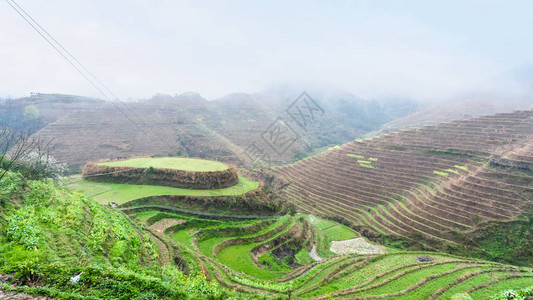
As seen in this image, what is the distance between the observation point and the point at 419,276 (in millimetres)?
12703

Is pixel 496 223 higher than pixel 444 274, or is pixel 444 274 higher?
pixel 444 274

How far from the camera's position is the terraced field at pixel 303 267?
450 inches

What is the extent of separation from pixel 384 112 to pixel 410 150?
445 ft

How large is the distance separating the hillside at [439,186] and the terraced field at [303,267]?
6.41 m

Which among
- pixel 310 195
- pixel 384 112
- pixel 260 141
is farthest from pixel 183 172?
pixel 384 112

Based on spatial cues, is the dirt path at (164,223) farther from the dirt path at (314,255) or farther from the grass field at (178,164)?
the dirt path at (314,255)

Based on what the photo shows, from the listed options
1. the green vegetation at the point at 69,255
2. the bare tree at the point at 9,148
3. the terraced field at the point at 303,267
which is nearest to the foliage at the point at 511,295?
the terraced field at the point at 303,267

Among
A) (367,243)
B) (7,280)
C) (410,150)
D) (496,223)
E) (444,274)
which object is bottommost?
(367,243)

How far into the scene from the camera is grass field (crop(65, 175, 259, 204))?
67.5 feet

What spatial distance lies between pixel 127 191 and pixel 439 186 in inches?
1370

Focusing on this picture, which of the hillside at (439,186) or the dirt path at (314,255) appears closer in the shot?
the dirt path at (314,255)

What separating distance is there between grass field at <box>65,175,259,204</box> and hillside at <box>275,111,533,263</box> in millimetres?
14788

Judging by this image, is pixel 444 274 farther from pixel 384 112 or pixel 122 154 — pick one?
pixel 384 112

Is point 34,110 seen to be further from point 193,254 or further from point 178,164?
point 193,254
